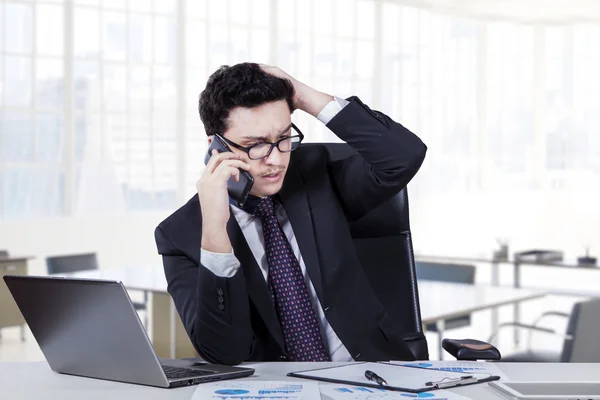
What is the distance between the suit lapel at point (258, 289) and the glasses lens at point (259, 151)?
25 cm

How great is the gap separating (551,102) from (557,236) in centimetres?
212

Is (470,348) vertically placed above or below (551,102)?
below

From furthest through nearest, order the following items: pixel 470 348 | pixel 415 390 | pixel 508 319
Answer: pixel 508 319, pixel 470 348, pixel 415 390

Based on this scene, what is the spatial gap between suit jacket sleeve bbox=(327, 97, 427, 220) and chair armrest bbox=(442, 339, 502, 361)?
494 mm

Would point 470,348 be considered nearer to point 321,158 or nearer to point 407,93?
point 321,158

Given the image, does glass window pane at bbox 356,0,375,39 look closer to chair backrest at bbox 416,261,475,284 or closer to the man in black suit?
chair backrest at bbox 416,261,475,284

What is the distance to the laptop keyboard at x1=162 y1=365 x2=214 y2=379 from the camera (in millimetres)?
1826

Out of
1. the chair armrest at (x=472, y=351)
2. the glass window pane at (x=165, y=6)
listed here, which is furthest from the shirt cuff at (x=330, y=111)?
the glass window pane at (x=165, y=6)

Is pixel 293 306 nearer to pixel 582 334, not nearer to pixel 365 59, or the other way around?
pixel 582 334

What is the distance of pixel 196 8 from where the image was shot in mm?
9711

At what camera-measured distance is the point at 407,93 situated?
12.4 metres

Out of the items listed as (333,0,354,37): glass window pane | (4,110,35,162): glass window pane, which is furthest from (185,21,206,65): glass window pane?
(333,0,354,37): glass window pane

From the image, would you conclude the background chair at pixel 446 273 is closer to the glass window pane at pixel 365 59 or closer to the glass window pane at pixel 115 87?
the glass window pane at pixel 115 87

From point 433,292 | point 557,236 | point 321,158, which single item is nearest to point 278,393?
point 321,158
